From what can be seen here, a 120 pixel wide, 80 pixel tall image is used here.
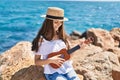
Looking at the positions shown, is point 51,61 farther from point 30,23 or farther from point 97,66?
point 30,23

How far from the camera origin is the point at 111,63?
20.7 ft

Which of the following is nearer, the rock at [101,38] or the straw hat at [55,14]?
the straw hat at [55,14]

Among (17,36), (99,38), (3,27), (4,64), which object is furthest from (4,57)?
(3,27)

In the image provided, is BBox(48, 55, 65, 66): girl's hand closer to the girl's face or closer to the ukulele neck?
the ukulele neck

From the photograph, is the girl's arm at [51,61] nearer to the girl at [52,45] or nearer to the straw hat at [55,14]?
the girl at [52,45]

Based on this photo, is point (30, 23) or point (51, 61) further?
point (30, 23)

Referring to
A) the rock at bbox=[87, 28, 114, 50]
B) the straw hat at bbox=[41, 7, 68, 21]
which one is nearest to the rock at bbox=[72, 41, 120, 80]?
the straw hat at bbox=[41, 7, 68, 21]

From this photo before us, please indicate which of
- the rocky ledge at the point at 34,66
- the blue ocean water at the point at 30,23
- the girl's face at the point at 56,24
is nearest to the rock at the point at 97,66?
the rocky ledge at the point at 34,66

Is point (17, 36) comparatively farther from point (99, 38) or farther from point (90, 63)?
point (90, 63)

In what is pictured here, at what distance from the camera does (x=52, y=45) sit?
5012mm

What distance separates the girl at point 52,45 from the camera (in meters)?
4.90

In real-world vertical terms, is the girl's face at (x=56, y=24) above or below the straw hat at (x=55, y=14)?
below

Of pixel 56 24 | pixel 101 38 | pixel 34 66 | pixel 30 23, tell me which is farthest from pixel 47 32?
pixel 30 23

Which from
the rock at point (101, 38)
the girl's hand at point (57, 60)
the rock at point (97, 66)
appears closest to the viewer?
the girl's hand at point (57, 60)
